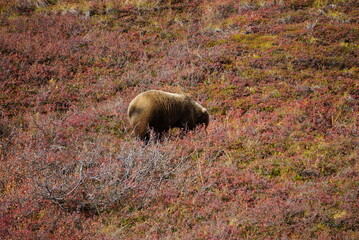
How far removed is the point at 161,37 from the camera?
57.8 ft

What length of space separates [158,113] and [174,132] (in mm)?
1662

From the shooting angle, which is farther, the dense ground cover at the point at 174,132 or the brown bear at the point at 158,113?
the brown bear at the point at 158,113

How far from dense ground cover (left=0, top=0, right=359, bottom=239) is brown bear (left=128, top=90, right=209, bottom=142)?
49 centimetres

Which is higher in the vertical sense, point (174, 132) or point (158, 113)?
point (158, 113)

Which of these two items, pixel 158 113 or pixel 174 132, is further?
pixel 174 132

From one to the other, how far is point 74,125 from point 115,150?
2.26 metres

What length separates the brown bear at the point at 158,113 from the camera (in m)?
7.94

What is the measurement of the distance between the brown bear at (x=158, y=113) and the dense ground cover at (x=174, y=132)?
1.60 feet

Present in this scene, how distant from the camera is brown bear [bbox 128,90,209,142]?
7941 millimetres

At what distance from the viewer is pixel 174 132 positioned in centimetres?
954

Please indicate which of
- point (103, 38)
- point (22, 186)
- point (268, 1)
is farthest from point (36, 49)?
point (268, 1)

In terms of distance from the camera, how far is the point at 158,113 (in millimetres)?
8047

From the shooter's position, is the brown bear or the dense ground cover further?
the brown bear

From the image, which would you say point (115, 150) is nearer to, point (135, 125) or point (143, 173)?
point (135, 125)
